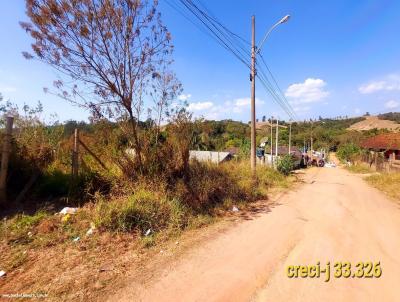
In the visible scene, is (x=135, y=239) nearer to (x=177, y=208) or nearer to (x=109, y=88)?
(x=177, y=208)

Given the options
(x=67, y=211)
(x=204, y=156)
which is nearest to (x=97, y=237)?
(x=67, y=211)

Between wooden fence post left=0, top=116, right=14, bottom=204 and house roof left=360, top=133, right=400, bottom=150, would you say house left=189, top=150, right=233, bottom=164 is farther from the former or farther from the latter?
house roof left=360, top=133, right=400, bottom=150

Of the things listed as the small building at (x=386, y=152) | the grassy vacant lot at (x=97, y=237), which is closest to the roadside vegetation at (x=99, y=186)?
the grassy vacant lot at (x=97, y=237)

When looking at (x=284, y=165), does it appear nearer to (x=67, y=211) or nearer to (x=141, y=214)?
(x=141, y=214)

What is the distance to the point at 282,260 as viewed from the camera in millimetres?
4203

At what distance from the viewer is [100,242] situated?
4.64m

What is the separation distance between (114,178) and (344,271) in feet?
17.7

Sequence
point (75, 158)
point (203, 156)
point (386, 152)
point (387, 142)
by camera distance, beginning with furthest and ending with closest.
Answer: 1. point (386, 152)
2. point (387, 142)
3. point (203, 156)
4. point (75, 158)

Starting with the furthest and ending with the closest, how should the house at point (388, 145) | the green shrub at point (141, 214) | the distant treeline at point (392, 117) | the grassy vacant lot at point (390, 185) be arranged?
the distant treeline at point (392, 117) < the house at point (388, 145) < the grassy vacant lot at point (390, 185) < the green shrub at point (141, 214)

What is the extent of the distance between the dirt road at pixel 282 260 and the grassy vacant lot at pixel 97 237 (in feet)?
2.14

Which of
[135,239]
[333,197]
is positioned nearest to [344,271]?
[135,239]

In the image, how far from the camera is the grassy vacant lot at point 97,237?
11.5ft

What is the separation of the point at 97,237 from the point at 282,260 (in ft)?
10.7

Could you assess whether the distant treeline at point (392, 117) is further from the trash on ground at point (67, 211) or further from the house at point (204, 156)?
the trash on ground at point (67, 211)
